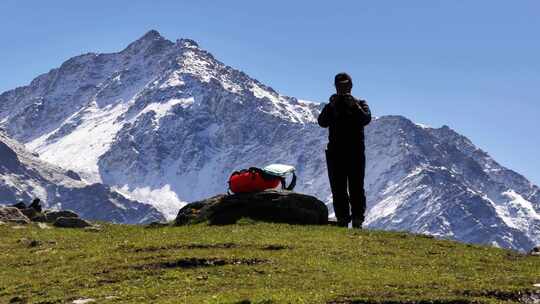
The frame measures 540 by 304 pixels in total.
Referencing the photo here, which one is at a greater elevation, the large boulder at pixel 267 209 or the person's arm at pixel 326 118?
the person's arm at pixel 326 118

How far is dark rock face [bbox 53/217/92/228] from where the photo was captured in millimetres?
45000

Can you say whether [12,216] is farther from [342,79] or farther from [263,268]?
[263,268]

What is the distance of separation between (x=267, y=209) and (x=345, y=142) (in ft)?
14.3

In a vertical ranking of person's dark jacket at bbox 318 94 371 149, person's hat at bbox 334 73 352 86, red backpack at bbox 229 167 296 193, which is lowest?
red backpack at bbox 229 167 296 193

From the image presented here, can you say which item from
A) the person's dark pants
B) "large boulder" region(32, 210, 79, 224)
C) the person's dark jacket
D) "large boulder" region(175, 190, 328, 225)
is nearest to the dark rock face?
"large boulder" region(32, 210, 79, 224)

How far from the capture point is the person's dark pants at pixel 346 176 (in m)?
36.4

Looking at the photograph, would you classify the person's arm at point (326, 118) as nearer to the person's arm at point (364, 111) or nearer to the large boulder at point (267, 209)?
the person's arm at point (364, 111)

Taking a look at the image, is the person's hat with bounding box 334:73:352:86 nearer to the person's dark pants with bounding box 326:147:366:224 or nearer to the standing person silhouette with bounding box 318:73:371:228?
the standing person silhouette with bounding box 318:73:371:228

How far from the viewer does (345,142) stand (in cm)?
3647

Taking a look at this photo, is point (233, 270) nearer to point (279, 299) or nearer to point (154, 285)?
point (154, 285)

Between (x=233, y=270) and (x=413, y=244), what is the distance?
323 inches

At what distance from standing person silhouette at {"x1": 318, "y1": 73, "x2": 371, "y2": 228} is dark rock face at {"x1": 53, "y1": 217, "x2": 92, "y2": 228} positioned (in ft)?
44.1

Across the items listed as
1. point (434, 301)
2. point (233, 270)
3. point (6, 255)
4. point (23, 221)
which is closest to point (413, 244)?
point (233, 270)

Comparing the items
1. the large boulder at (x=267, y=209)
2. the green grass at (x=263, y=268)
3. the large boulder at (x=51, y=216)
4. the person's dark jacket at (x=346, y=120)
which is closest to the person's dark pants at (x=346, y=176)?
the person's dark jacket at (x=346, y=120)
